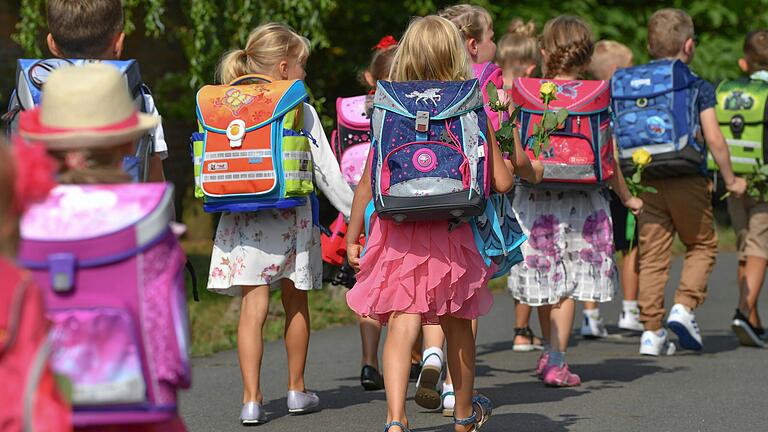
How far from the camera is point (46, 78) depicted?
17.5 ft

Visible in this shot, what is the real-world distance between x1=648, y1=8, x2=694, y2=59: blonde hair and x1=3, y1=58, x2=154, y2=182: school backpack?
4310 millimetres

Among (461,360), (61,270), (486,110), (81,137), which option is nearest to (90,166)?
(81,137)

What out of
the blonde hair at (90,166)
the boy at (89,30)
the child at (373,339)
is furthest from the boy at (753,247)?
the blonde hair at (90,166)

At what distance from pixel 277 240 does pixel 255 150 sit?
19.4 inches

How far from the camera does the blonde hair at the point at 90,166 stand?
144 inches

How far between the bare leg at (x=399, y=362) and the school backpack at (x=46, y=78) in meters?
1.20

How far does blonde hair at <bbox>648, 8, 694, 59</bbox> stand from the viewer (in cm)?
878

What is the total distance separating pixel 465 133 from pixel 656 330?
368cm

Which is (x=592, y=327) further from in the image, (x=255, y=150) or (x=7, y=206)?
(x=7, y=206)

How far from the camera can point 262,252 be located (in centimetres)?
674

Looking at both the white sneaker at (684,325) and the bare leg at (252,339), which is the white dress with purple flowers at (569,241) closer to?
the white sneaker at (684,325)

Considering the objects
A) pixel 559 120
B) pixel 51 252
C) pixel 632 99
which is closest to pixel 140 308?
pixel 51 252

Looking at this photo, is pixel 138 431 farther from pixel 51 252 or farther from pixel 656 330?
pixel 656 330

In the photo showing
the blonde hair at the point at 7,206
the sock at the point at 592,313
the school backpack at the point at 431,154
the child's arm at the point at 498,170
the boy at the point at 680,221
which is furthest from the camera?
the sock at the point at 592,313
